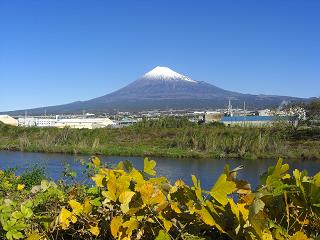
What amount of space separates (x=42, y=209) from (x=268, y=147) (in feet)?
104

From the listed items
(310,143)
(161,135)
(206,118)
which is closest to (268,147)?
(310,143)

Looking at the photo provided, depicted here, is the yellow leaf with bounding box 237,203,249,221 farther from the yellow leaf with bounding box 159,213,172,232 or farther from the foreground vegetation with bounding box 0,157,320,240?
the yellow leaf with bounding box 159,213,172,232

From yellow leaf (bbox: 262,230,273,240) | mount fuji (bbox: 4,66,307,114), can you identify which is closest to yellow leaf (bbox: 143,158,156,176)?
yellow leaf (bbox: 262,230,273,240)

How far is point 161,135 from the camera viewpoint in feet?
141

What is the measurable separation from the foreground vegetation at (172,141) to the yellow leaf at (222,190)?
2947cm

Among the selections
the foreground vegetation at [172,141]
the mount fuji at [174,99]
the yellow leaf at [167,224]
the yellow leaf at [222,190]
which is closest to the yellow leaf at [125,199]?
the yellow leaf at [167,224]

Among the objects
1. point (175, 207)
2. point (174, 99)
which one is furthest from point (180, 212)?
point (174, 99)

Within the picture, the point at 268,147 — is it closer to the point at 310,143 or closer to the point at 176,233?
the point at 310,143

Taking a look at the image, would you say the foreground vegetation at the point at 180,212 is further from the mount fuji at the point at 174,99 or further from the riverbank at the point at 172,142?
the mount fuji at the point at 174,99

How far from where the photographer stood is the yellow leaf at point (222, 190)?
121cm

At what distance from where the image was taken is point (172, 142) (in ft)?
123

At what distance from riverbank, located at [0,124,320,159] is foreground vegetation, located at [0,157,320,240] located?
2938 cm

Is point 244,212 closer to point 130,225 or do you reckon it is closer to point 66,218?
point 130,225

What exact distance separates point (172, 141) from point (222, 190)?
3698 cm
